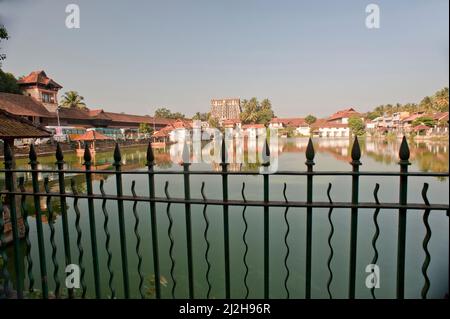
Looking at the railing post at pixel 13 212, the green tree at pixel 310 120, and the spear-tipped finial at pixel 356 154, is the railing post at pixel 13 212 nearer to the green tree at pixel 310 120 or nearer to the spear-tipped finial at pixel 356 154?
the spear-tipped finial at pixel 356 154

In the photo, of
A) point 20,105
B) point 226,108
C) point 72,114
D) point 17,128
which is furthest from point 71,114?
point 17,128

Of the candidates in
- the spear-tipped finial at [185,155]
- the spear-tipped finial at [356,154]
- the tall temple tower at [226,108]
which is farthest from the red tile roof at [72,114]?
the spear-tipped finial at [356,154]

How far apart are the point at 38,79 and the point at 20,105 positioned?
9114 millimetres

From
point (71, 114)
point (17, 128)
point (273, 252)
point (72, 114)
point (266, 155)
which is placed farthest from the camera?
point (72, 114)

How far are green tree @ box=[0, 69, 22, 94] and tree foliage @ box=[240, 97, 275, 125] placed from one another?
27.5 m

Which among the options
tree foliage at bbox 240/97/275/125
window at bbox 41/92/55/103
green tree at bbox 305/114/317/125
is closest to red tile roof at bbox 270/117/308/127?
green tree at bbox 305/114/317/125

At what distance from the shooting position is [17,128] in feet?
22.7

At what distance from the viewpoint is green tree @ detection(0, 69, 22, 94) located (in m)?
28.9

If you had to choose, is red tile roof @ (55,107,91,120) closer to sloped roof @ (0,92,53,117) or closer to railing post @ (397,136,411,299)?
sloped roof @ (0,92,53,117)

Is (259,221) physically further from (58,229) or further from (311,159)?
(311,159)

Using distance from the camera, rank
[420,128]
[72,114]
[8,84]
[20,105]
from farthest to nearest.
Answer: [72,114], [8,84], [420,128], [20,105]

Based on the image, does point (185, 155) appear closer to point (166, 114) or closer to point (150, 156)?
point (150, 156)

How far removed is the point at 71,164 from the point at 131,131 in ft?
87.6

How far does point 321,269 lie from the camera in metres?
5.71
